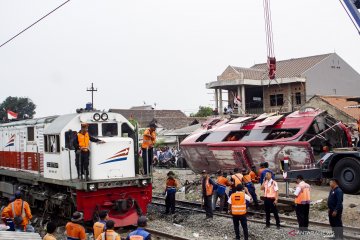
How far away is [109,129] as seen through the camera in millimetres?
11461

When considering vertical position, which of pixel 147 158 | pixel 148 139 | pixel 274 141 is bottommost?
pixel 147 158

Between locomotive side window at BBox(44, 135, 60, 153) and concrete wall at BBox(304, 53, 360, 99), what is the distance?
28.7 meters

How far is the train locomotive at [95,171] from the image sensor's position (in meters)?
10.5

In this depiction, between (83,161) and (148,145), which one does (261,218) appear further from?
(83,161)

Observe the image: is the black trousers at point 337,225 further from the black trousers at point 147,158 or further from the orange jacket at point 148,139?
the orange jacket at point 148,139

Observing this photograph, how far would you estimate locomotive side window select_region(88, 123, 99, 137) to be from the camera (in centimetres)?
1116

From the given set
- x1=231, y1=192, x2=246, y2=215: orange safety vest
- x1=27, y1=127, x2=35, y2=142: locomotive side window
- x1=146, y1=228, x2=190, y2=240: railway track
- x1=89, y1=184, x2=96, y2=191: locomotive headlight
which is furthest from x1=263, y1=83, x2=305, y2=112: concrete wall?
x1=89, y1=184, x2=96, y2=191: locomotive headlight

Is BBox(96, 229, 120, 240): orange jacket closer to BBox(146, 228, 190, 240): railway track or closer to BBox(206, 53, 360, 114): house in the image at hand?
BBox(146, 228, 190, 240): railway track

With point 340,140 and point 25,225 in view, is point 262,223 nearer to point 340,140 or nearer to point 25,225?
point 25,225

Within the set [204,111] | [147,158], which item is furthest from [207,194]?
[204,111]

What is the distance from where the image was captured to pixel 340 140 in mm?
17094

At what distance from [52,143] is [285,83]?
28268mm

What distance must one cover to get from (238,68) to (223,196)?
27.6 metres

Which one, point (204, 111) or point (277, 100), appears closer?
point (277, 100)
